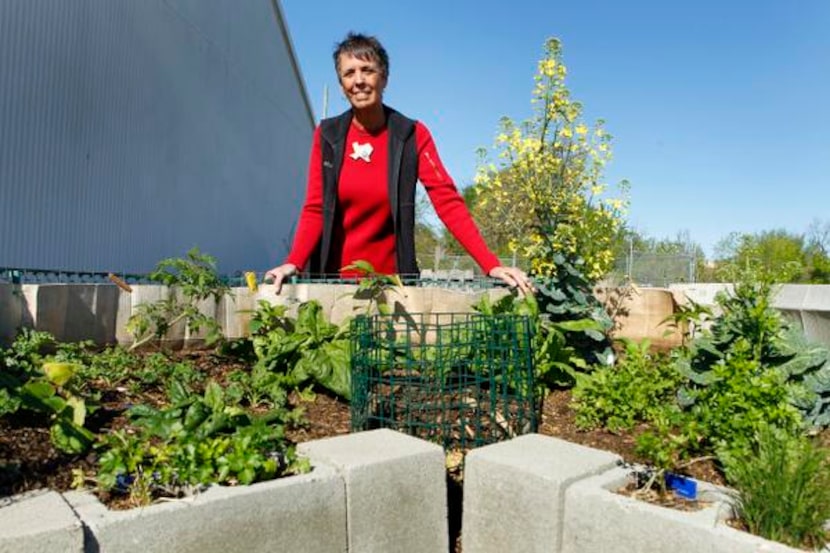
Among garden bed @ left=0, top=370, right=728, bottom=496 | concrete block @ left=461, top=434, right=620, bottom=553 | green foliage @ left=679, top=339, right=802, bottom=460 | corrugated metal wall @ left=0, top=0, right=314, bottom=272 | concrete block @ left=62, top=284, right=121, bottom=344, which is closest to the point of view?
garden bed @ left=0, top=370, right=728, bottom=496

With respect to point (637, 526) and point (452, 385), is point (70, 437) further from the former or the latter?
point (637, 526)

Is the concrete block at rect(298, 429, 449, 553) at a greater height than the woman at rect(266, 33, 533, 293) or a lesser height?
lesser

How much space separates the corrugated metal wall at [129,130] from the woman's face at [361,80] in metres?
8.00

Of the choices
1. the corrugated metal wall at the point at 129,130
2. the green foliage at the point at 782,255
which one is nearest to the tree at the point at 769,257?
the green foliage at the point at 782,255

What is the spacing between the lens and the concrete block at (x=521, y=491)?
7.11ft

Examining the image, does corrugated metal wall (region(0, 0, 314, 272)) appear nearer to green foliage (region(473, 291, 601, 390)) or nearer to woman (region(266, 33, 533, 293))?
woman (region(266, 33, 533, 293))

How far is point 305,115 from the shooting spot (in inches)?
1103

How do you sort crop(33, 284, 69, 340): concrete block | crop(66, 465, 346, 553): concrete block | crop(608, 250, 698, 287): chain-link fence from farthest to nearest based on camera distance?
1. crop(608, 250, 698, 287): chain-link fence
2. crop(33, 284, 69, 340): concrete block
3. crop(66, 465, 346, 553): concrete block

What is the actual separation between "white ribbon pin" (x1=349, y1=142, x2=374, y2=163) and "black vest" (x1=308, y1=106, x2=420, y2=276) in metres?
0.07

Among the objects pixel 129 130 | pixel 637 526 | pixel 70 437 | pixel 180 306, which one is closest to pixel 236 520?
pixel 70 437

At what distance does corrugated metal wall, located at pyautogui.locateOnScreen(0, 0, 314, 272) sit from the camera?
33.4ft

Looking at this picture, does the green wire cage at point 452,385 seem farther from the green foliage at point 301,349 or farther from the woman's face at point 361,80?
the woman's face at point 361,80

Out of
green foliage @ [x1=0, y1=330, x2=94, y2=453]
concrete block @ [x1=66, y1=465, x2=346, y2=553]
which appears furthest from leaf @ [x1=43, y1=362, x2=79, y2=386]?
concrete block @ [x1=66, y1=465, x2=346, y2=553]

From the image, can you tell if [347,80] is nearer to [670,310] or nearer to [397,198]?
[397,198]
